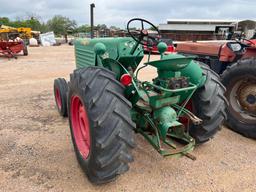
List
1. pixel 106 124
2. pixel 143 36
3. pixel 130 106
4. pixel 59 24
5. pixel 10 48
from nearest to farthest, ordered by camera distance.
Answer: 1. pixel 106 124
2. pixel 130 106
3. pixel 143 36
4. pixel 10 48
5. pixel 59 24

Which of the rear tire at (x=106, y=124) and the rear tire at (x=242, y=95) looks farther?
the rear tire at (x=242, y=95)

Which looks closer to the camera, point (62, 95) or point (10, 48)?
point (62, 95)

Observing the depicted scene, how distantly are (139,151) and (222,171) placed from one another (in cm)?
92

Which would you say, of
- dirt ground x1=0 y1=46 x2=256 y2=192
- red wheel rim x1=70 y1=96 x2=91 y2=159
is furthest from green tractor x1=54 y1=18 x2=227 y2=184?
dirt ground x1=0 y1=46 x2=256 y2=192

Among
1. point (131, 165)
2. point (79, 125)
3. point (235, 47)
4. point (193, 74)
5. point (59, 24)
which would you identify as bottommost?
point (131, 165)

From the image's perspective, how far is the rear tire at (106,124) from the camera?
1.99m

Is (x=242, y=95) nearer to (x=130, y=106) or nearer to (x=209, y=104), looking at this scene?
(x=209, y=104)

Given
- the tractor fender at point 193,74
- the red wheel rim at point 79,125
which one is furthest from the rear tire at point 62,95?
the tractor fender at point 193,74

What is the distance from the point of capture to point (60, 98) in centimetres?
398

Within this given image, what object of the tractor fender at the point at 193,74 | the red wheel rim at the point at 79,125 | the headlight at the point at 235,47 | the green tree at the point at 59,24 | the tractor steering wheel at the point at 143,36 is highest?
the green tree at the point at 59,24

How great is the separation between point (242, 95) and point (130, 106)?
2255 mm

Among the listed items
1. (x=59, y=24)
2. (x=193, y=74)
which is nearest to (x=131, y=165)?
(x=193, y=74)

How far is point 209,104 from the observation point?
105 inches

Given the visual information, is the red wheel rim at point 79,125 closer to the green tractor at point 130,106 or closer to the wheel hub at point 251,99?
the green tractor at point 130,106
